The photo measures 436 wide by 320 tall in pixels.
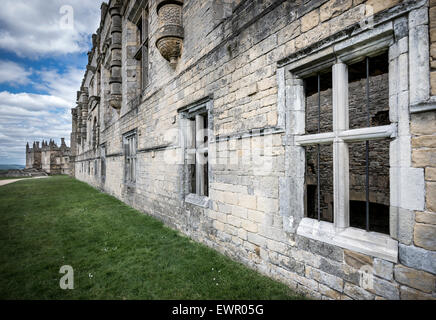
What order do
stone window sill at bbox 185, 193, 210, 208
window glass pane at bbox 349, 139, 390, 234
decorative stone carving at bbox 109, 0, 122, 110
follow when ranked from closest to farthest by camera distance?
stone window sill at bbox 185, 193, 210, 208 → window glass pane at bbox 349, 139, 390, 234 → decorative stone carving at bbox 109, 0, 122, 110

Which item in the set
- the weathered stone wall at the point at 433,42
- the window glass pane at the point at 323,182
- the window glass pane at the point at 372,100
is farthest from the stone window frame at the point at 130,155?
the weathered stone wall at the point at 433,42

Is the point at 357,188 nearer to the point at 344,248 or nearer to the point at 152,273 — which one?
the point at 344,248

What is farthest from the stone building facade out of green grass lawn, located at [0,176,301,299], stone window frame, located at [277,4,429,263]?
green grass lawn, located at [0,176,301,299]

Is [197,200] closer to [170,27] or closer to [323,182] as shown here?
[170,27]

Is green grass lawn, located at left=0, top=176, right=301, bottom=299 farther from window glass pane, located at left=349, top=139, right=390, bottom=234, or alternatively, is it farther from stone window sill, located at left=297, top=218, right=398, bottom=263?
window glass pane, located at left=349, top=139, right=390, bottom=234

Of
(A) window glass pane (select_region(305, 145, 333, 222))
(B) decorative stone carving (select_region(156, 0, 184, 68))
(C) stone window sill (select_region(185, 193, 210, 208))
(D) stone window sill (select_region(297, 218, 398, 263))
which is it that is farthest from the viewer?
(A) window glass pane (select_region(305, 145, 333, 222))

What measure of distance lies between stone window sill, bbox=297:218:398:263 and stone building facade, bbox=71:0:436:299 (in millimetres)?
13

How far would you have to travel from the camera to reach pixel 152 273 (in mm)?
3307

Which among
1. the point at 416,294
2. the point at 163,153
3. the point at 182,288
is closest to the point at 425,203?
the point at 416,294

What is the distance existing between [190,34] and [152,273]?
4.73 metres

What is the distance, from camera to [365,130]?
2.30 m

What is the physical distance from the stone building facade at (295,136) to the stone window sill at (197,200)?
0.11ft

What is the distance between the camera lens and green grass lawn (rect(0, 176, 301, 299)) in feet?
9.24
